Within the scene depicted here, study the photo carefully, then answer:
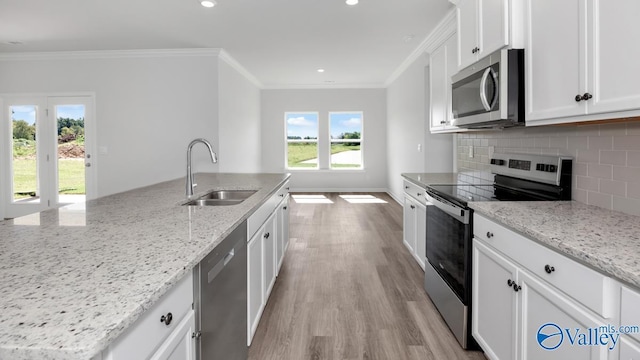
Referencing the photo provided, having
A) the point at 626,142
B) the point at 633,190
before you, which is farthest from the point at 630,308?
the point at 626,142

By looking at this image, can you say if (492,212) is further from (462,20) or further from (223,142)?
(223,142)

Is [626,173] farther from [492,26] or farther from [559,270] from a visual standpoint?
[492,26]

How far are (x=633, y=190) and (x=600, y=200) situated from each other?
20 centimetres

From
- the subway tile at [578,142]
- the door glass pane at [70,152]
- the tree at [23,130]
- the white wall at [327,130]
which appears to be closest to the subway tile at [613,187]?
the subway tile at [578,142]

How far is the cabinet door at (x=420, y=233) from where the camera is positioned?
120 inches

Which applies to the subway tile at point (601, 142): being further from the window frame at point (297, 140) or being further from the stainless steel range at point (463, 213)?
the window frame at point (297, 140)

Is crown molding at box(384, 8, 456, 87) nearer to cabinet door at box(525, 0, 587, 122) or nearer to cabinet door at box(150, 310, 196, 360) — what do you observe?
cabinet door at box(525, 0, 587, 122)

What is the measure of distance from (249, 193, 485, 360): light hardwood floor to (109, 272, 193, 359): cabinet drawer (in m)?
1.13

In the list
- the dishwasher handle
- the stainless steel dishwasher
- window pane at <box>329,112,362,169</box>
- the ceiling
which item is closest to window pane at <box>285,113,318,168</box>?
window pane at <box>329,112,362,169</box>

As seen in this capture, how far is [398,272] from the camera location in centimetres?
331

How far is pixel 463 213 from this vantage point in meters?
1.98

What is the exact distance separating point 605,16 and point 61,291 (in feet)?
6.37

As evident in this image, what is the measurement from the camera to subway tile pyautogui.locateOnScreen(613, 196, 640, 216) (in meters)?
1.59

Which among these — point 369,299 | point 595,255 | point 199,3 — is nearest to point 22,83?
point 199,3
